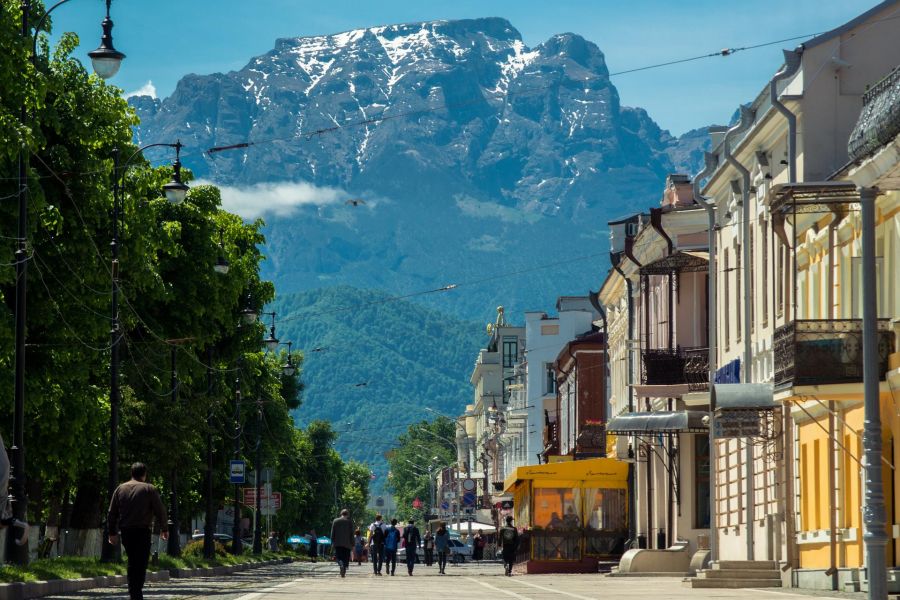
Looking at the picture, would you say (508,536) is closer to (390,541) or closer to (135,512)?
(390,541)

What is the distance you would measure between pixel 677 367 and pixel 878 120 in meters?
21.0

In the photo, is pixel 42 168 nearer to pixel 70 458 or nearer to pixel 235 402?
pixel 70 458

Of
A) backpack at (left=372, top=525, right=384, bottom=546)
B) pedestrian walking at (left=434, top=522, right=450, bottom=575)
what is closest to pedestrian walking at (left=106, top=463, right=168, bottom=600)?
backpack at (left=372, top=525, right=384, bottom=546)

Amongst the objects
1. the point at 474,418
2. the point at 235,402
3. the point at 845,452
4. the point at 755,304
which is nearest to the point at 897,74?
the point at 845,452

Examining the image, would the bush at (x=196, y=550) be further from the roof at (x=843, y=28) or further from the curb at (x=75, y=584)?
the roof at (x=843, y=28)

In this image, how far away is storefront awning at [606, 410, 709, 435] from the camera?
44.3m

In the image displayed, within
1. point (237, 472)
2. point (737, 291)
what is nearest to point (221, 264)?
point (237, 472)

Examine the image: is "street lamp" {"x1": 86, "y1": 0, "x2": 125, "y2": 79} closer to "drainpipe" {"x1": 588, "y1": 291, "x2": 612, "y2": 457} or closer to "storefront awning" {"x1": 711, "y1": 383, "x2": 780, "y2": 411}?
"storefront awning" {"x1": 711, "y1": 383, "x2": 780, "y2": 411}

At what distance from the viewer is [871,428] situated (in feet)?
68.0

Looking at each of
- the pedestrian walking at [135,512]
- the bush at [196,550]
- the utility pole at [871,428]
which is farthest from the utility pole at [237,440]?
the utility pole at [871,428]

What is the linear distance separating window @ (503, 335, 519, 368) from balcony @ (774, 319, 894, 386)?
5303 inches

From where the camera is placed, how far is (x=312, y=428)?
166125 mm

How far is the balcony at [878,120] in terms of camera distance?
24.9m

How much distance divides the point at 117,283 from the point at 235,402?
3183 centimetres
